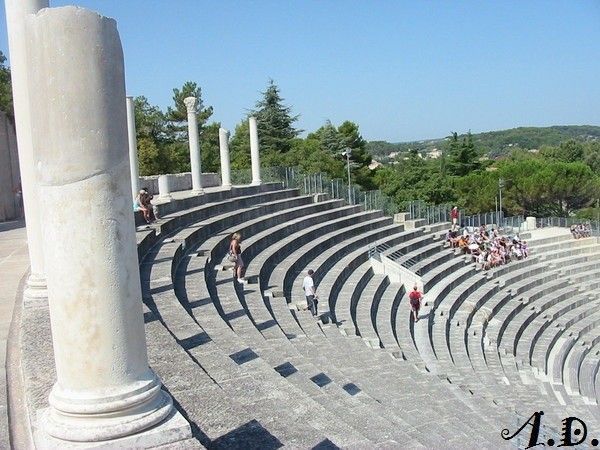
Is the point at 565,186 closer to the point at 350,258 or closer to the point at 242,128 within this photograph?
Answer: the point at 242,128

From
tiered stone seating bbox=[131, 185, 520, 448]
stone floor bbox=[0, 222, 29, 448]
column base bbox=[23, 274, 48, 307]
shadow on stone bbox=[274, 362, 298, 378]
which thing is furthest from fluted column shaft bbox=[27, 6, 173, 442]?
shadow on stone bbox=[274, 362, 298, 378]

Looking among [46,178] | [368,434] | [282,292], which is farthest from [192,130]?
[46,178]

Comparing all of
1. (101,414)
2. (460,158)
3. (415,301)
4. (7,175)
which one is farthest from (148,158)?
(460,158)

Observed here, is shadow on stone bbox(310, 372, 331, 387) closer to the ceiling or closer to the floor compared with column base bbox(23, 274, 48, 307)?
closer to the floor

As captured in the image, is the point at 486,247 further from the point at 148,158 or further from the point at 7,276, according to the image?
the point at 148,158

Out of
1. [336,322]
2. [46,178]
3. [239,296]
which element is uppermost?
[46,178]

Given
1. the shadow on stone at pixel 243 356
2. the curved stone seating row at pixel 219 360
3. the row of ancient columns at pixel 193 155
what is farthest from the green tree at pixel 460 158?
the shadow on stone at pixel 243 356

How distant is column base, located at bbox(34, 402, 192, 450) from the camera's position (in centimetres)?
333

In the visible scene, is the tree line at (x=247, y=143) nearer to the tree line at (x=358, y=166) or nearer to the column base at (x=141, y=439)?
the tree line at (x=358, y=166)

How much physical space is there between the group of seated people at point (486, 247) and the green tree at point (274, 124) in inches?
1023

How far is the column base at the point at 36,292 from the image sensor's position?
6785mm

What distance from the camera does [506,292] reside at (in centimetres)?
2152

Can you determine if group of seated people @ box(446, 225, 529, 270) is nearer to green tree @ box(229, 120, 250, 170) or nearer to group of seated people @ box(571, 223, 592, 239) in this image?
group of seated people @ box(571, 223, 592, 239)

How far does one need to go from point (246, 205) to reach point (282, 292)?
778 cm
